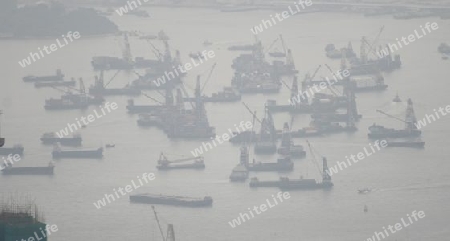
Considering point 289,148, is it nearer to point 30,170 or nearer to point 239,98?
point 30,170

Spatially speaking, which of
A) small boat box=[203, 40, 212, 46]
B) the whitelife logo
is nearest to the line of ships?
small boat box=[203, 40, 212, 46]

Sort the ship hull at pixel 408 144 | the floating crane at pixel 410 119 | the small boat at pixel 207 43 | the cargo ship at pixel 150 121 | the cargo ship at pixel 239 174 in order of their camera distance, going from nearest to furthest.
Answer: the cargo ship at pixel 239 174, the ship hull at pixel 408 144, the floating crane at pixel 410 119, the cargo ship at pixel 150 121, the small boat at pixel 207 43

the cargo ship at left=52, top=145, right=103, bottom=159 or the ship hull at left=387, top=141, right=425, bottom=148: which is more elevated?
the cargo ship at left=52, top=145, right=103, bottom=159

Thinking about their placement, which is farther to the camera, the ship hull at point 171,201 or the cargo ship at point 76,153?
the cargo ship at point 76,153

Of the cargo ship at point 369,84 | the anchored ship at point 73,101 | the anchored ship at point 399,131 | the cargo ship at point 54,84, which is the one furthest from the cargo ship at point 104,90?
the anchored ship at point 399,131

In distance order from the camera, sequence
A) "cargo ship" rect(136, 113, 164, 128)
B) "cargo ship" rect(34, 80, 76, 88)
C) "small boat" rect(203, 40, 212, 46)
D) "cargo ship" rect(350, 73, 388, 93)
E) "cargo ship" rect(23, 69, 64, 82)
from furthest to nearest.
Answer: "small boat" rect(203, 40, 212, 46) < "cargo ship" rect(23, 69, 64, 82) < "cargo ship" rect(34, 80, 76, 88) < "cargo ship" rect(350, 73, 388, 93) < "cargo ship" rect(136, 113, 164, 128)

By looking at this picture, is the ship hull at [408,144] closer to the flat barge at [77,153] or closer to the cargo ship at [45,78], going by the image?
the flat barge at [77,153]

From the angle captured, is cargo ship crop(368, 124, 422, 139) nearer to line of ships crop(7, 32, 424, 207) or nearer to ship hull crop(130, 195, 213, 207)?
line of ships crop(7, 32, 424, 207)
